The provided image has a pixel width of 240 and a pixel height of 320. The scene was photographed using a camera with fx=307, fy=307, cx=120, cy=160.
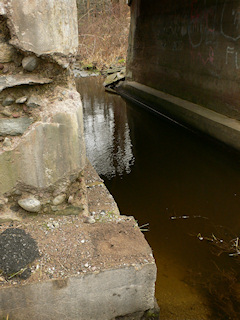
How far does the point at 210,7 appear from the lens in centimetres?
652

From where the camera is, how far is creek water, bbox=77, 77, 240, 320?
2592 millimetres

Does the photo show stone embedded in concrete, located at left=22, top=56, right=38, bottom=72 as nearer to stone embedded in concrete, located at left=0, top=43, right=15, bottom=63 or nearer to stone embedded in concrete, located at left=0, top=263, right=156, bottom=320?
stone embedded in concrete, located at left=0, top=43, right=15, bottom=63

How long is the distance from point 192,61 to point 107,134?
2783 mm

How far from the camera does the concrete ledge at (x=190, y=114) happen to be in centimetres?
559

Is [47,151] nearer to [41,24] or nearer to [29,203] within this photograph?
[29,203]

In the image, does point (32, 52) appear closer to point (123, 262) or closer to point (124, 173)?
point (123, 262)

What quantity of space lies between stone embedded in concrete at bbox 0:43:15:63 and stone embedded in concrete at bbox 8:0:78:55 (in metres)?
0.09

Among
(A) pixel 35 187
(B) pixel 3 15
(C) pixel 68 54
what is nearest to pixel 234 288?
(A) pixel 35 187

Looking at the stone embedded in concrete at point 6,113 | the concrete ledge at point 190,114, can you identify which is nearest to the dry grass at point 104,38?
the concrete ledge at point 190,114

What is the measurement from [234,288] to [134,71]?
31.7 ft

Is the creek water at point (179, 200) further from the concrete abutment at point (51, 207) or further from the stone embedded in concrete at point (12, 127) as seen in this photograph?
the stone embedded in concrete at point (12, 127)

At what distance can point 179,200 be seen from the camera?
410cm

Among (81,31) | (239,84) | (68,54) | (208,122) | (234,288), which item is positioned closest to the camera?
(68,54)

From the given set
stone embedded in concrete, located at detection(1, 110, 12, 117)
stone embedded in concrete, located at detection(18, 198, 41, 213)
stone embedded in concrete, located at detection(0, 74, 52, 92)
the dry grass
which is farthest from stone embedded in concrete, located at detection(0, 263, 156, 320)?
the dry grass
